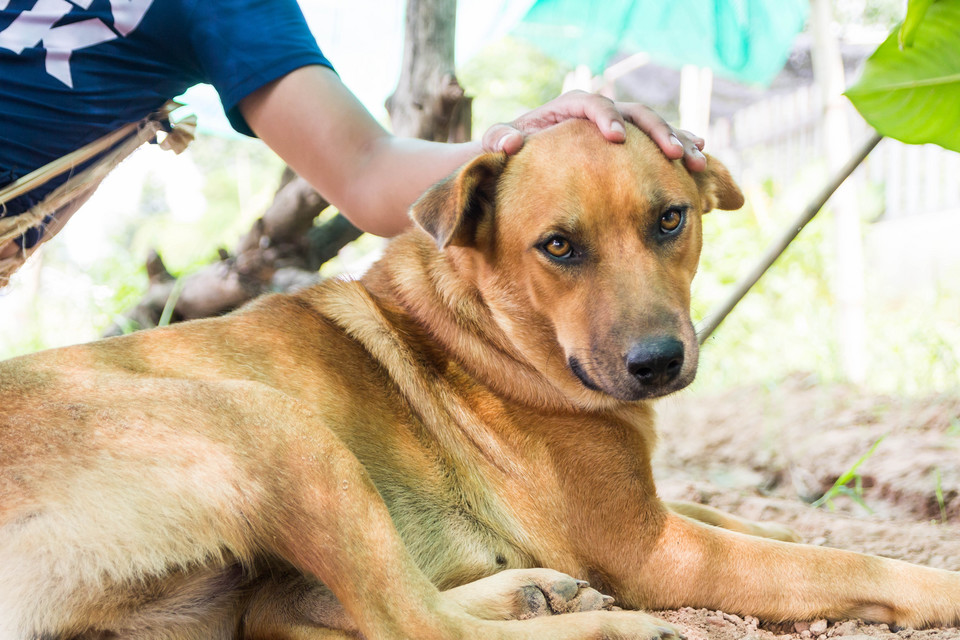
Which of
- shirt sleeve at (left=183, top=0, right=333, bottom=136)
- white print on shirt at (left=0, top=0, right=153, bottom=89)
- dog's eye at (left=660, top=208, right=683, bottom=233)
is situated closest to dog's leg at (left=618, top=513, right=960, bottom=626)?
dog's eye at (left=660, top=208, right=683, bottom=233)

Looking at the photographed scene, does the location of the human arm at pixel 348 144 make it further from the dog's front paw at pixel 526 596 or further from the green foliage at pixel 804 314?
the green foliage at pixel 804 314

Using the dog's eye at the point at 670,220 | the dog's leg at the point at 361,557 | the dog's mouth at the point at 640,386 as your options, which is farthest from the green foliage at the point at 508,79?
the dog's leg at the point at 361,557

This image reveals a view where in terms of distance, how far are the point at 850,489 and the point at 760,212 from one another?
576cm

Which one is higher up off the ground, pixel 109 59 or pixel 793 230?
pixel 109 59

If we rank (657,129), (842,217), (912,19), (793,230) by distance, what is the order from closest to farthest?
(912,19), (657,129), (793,230), (842,217)

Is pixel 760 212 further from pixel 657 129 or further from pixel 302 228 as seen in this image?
pixel 657 129

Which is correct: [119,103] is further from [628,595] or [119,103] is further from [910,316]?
[910,316]

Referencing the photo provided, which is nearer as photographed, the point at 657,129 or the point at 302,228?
the point at 657,129

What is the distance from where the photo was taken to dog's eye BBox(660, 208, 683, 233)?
2527mm

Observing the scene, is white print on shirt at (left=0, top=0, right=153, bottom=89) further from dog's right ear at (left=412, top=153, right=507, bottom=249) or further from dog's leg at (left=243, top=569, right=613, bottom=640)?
dog's leg at (left=243, top=569, right=613, bottom=640)

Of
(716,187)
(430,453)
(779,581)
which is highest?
(716,187)

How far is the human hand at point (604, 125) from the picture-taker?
8.41 ft

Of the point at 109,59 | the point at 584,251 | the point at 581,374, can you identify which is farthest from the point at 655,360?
the point at 109,59

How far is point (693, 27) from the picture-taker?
17.2 ft
